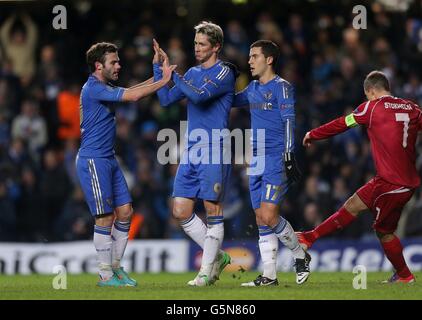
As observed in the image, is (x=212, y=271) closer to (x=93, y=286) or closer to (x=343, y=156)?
(x=93, y=286)

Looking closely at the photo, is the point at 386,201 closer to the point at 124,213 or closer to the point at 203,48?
the point at 203,48

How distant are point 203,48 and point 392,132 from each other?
2019mm

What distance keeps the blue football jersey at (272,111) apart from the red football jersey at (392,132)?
2.38 feet

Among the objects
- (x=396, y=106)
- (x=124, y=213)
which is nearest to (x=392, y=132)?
(x=396, y=106)

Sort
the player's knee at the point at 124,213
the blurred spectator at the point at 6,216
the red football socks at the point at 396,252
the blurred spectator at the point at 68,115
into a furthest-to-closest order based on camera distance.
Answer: the blurred spectator at the point at 68,115 → the blurred spectator at the point at 6,216 → the red football socks at the point at 396,252 → the player's knee at the point at 124,213

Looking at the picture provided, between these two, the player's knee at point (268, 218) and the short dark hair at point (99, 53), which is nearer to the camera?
the player's knee at point (268, 218)

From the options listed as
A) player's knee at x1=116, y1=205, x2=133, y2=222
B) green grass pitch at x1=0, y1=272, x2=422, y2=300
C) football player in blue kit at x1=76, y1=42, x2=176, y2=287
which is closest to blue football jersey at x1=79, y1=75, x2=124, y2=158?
football player in blue kit at x1=76, y1=42, x2=176, y2=287

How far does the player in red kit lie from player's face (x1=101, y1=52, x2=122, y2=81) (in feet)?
6.49

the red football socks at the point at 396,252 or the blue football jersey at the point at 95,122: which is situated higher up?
the blue football jersey at the point at 95,122

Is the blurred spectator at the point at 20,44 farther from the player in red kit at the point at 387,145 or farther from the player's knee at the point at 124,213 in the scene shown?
the player in red kit at the point at 387,145

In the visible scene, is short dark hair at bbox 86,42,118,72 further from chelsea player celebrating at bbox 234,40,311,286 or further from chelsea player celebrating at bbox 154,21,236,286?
chelsea player celebrating at bbox 234,40,311,286

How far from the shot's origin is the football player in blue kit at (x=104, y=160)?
473 inches

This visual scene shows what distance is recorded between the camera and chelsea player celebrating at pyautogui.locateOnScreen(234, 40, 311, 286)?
39.3 feet

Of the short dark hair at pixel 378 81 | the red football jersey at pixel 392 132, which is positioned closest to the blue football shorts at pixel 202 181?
the red football jersey at pixel 392 132
